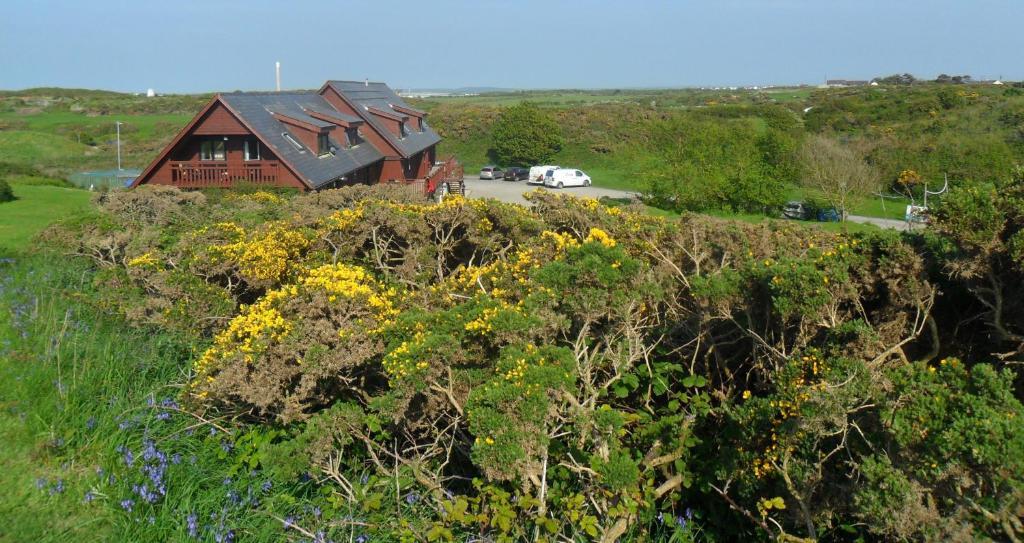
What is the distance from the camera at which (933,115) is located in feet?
223

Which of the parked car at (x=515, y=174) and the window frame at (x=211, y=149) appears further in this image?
the parked car at (x=515, y=174)

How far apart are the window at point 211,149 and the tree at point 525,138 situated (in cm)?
3980

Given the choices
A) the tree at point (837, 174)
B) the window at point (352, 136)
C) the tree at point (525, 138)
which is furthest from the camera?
the tree at point (525, 138)

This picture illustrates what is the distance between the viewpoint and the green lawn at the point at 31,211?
49.8 ft

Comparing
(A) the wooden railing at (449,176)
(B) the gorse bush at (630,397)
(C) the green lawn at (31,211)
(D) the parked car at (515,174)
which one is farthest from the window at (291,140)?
(D) the parked car at (515,174)

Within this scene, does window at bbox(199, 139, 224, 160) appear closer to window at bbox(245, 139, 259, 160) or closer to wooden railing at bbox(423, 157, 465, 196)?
window at bbox(245, 139, 259, 160)

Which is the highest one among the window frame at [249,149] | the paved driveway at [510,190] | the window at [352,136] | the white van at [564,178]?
the window at [352,136]

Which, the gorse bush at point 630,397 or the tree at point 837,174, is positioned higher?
the tree at point 837,174

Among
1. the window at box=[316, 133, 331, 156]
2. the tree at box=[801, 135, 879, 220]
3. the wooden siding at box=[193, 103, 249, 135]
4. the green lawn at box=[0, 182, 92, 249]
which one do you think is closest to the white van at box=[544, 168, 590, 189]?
the tree at box=[801, 135, 879, 220]

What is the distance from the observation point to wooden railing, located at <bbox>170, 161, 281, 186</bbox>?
26.3 metres

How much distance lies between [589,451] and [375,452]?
1.93m

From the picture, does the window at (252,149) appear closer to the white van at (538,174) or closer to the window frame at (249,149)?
the window frame at (249,149)

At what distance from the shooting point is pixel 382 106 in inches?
1697

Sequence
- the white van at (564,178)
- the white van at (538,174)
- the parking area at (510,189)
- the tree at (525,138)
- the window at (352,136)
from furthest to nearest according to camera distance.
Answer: the tree at (525,138)
the white van at (538,174)
the white van at (564,178)
the parking area at (510,189)
the window at (352,136)
